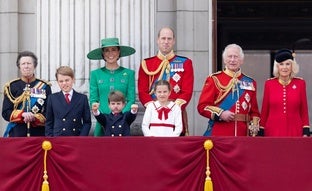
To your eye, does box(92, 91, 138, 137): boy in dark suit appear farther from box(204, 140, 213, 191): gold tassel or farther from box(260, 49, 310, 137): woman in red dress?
box(260, 49, 310, 137): woman in red dress

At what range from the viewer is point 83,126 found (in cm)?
1345

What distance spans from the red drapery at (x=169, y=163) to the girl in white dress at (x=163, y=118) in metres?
0.58

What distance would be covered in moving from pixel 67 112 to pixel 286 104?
2387 millimetres

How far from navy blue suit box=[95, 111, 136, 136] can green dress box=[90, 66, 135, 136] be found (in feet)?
1.33

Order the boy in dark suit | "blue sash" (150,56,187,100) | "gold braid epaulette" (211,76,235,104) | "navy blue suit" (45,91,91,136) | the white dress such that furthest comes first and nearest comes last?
1. "blue sash" (150,56,187,100)
2. "gold braid epaulette" (211,76,235,104)
3. "navy blue suit" (45,91,91,136)
4. the boy in dark suit
5. the white dress

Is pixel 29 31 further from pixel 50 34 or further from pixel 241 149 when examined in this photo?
pixel 241 149

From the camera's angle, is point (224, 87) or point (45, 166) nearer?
point (45, 166)

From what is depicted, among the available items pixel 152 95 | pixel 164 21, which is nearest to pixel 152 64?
pixel 152 95

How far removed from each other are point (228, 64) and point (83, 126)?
173 cm

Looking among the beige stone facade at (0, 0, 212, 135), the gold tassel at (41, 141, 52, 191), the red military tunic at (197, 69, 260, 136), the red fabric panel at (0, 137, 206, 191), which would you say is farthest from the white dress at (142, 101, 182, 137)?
the beige stone facade at (0, 0, 212, 135)

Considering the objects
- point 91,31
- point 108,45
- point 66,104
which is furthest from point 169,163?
point 91,31

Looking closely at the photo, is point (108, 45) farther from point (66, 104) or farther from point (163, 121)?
point (163, 121)

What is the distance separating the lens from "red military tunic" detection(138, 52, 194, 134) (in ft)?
45.1

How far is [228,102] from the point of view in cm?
1359
